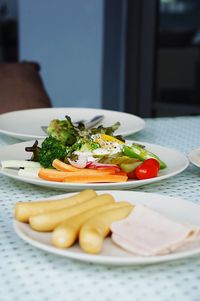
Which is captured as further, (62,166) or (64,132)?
(64,132)

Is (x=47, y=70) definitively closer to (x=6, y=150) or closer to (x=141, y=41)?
(x=141, y=41)

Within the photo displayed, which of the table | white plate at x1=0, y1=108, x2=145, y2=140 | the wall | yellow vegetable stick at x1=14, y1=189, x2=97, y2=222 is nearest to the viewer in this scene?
the table

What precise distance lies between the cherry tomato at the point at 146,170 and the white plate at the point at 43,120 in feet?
1.33

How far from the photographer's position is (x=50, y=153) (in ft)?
4.06

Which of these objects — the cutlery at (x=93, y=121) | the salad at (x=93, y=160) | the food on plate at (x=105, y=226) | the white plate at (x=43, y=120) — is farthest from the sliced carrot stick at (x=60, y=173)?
the cutlery at (x=93, y=121)

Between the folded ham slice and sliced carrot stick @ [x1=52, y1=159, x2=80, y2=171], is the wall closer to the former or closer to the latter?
sliced carrot stick @ [x1=52, y1=159, x2=80, y2=171]

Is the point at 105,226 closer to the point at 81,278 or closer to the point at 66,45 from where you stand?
the point at 81,278

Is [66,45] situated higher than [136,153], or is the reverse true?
[136,153]

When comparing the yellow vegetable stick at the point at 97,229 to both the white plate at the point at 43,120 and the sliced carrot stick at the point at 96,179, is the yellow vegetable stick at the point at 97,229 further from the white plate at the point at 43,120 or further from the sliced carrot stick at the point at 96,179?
the white plate at the point at 43,120

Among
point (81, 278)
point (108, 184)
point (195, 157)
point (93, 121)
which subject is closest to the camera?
point (81, 278)

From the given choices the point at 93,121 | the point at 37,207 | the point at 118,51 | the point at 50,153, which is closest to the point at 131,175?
the point at 50,153

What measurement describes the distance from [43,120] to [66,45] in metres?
2.23

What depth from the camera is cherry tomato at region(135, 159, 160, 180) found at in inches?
46.6

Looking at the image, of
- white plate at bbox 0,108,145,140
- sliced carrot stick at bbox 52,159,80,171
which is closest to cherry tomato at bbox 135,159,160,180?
sliced carrot stick at bbox 52,159,80,171
